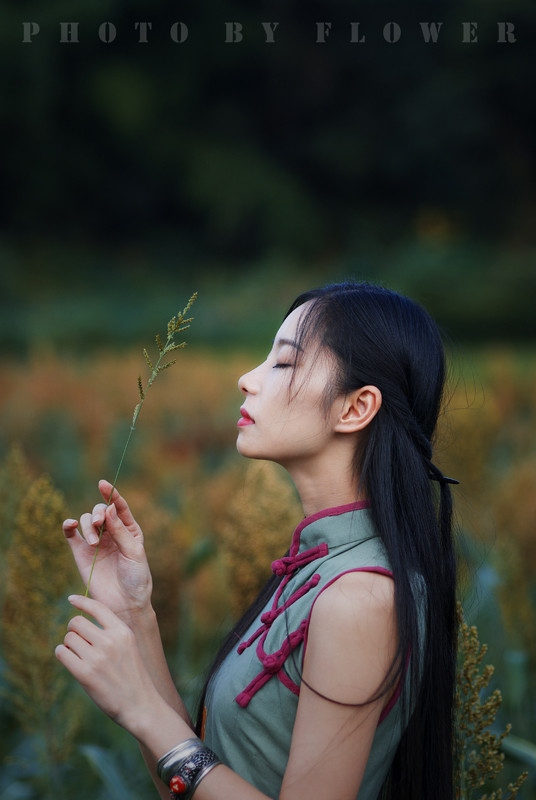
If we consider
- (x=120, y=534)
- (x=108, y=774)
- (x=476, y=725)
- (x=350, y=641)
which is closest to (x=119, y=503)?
(x=120, y=534)

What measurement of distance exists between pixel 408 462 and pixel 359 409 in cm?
11

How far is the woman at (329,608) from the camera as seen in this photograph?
1212mm

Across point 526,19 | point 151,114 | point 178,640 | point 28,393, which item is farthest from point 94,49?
point 178,640

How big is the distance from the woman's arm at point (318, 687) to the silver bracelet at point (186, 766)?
0.01m

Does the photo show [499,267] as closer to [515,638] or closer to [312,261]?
[312,261]

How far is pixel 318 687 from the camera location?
1201mm

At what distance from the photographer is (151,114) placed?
13562 millimetres

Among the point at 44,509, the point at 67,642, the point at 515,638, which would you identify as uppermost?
the point at 67,642

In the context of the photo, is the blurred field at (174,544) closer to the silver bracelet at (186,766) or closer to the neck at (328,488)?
the neck at (328,488)

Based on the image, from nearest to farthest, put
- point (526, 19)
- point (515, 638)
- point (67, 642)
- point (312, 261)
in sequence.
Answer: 1. point (67, 642)
2. point (515, 638)
3. point (526, 19)
4. point (312, 261)

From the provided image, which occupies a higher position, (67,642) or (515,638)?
(67,642)

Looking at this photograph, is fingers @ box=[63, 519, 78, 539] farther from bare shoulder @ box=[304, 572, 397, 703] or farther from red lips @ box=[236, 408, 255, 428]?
bare shoulder @ box=[304, 572, 397, 703]

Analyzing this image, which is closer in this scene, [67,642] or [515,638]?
[67,642]

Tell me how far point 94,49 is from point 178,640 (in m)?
12.5
